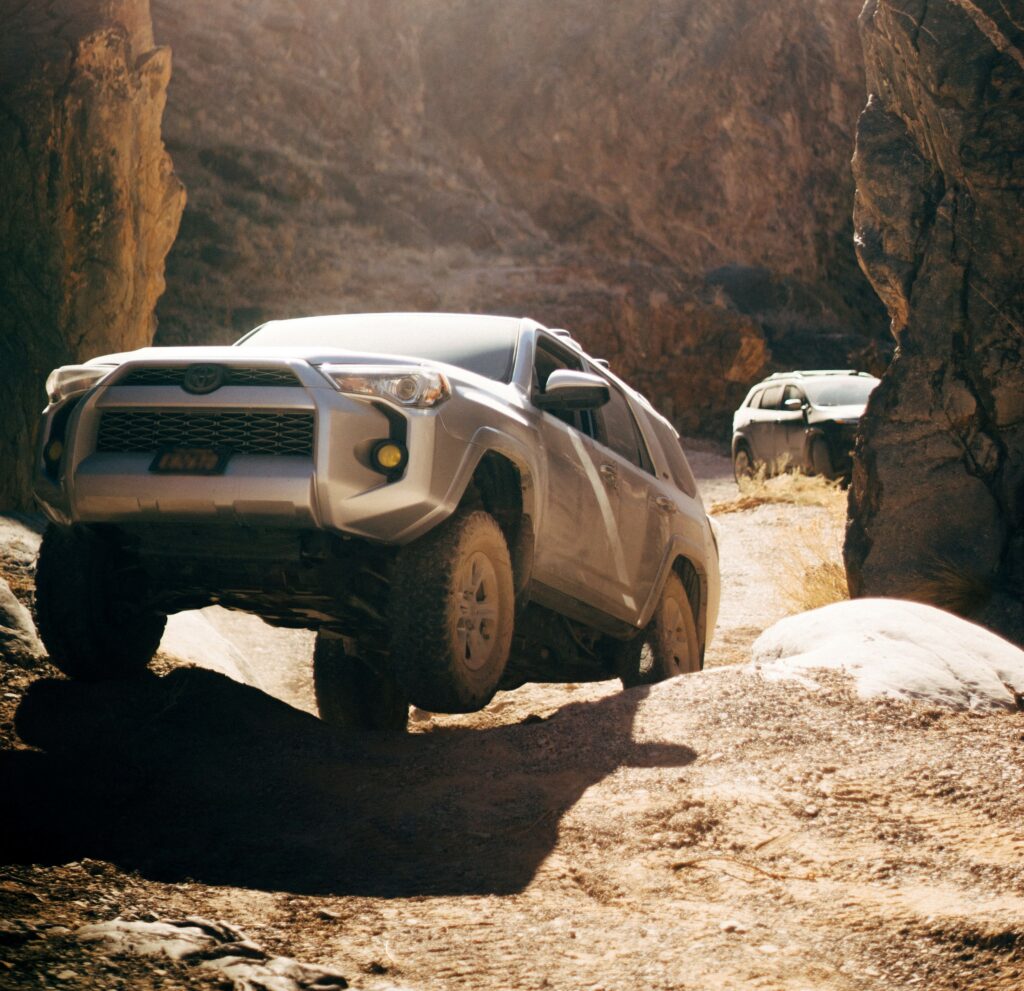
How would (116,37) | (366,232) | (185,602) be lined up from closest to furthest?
(185,602)
(116,37)
(366,232)

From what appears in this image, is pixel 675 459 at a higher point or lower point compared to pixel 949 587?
higher

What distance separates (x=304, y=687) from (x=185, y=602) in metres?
4.36

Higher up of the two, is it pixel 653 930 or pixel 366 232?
pixel 366 232

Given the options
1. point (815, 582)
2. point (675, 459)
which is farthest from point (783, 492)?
point (675, 459)

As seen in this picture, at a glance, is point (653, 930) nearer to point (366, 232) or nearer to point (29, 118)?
point (29, 118)

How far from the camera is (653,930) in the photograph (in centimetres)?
429

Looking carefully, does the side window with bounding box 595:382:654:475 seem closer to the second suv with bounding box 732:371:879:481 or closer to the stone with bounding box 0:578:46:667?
the stone with bounding box 0:578:46:667

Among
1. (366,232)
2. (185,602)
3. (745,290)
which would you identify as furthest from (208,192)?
(185,602)

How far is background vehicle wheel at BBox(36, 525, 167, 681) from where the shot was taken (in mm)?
6547

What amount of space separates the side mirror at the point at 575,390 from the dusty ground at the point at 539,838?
141 centimetres

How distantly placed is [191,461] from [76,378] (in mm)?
796

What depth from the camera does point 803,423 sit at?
2142cm

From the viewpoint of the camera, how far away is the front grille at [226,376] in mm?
6168

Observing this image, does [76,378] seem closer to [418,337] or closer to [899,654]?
[418,337]
